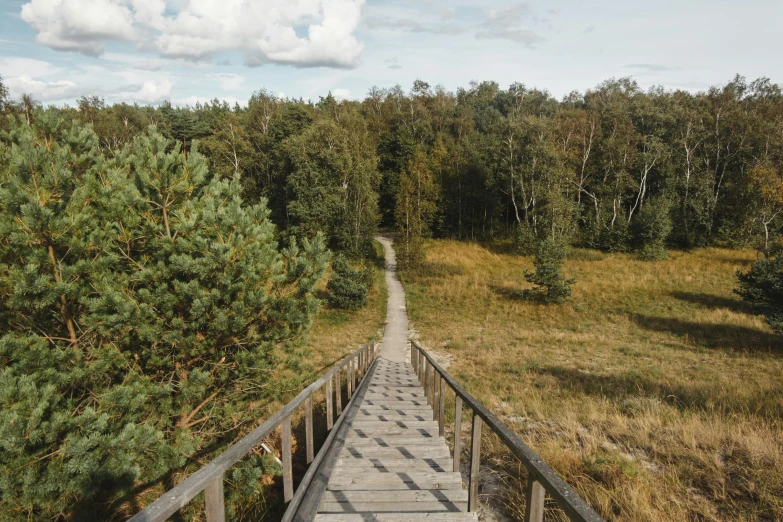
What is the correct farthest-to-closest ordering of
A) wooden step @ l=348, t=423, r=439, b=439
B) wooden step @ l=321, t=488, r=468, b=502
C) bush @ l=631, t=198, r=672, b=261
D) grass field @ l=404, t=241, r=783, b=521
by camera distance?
1. bush @ l=631, t=198, r=672, b=261
2. wooden step @ l=348, t=423, r=439, b=439
3. grass field @ l=404, t=241, r=783, b=521
4. wooden step @ l=321, t=488, r=468, b=502

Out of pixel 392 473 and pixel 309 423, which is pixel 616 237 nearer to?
pixel 392 473

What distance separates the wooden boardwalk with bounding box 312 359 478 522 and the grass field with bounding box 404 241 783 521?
40.7 inches

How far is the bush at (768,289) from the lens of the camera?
1465 cm

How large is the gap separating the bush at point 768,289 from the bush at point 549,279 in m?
7.62

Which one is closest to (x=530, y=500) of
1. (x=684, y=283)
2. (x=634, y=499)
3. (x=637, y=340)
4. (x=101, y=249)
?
(x=634, y=499)

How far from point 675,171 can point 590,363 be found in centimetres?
3225

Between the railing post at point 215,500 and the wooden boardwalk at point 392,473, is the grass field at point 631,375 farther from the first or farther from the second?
the railing post at point 215,500

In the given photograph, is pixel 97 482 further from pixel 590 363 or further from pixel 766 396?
pixel 590 363

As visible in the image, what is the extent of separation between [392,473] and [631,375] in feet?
35.2

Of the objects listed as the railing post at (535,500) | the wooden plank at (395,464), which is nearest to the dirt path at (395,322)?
the wooden plank at (395,464)

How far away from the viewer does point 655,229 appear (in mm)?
31391

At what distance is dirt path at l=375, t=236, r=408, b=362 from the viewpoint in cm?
1677

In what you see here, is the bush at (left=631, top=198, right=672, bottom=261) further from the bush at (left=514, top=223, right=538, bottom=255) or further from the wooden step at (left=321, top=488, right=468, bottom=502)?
the wooden step at (left=321, top=488, right=468, bottom=502)

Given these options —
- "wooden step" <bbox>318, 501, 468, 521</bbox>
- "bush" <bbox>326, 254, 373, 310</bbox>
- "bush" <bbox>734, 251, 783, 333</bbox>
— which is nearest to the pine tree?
"wooden step" <bbox>318, 501, 468, 521</bbox>
